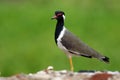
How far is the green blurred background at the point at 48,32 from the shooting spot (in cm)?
2006

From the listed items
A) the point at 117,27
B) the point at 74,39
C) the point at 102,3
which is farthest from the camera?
the point at 102,3

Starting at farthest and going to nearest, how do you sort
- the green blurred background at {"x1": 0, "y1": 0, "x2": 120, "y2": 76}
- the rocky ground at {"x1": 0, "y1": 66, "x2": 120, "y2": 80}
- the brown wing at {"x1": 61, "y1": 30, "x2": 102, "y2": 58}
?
the green blurred background at {"x1": 0, "y1": 0, "x2": 120, "y2": 76}
the brown wing at {"x1": 61, "y1": 30, "x2": 102, "y2": 58}
the rocky ground at {"x1": 0, "y1": 66, "x2": 120, "y2": 80}

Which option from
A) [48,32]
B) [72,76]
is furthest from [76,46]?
[48,32]

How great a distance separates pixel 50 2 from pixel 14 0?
119 cm

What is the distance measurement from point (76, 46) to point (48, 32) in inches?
380

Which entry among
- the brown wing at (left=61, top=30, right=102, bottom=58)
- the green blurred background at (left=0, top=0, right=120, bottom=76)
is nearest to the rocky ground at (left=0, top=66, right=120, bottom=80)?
the brown wing at (left=61, top=30, right=102, bottom=58)

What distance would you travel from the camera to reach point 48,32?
22.5 m

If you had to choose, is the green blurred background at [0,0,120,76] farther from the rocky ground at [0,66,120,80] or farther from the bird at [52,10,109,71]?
the rocky ground at [0,66,120,80]

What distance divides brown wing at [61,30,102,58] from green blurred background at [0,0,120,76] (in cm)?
633

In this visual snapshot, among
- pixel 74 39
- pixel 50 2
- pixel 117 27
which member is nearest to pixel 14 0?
pixel 50 2

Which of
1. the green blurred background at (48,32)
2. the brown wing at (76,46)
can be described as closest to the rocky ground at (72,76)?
the brown wing at (76,46)

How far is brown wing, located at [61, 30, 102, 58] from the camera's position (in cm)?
1274

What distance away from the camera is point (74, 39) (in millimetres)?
12844

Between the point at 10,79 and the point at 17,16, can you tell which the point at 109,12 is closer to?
the point at 17,16
